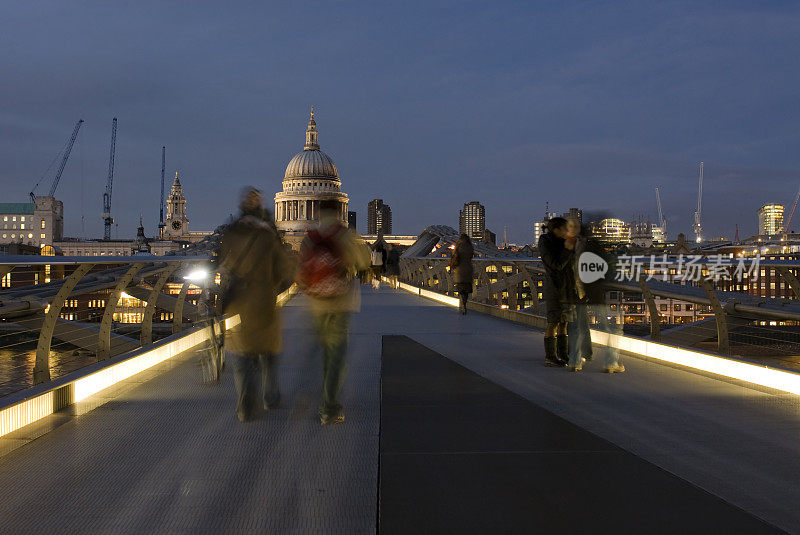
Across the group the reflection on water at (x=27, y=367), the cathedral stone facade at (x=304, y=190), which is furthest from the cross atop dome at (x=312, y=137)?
the reflection on water at (x=27, y=367)

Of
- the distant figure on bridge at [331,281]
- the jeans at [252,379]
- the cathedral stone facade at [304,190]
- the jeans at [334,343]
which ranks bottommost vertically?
the jeans at [252,379]

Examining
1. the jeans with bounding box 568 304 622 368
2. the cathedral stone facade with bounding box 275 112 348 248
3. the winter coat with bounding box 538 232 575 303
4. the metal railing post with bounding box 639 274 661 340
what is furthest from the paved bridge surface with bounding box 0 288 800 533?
the cathedral stone facade with bounding box 275 112 348 248

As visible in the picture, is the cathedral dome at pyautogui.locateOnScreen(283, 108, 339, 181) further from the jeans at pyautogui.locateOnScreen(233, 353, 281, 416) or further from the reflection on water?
the jeans at pyautogui.locateOnScreen(233, 353, 281, 416)

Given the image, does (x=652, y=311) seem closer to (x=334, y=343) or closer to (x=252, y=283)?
(x=334, y=343)

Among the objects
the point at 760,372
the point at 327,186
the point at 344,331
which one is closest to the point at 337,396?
the point at 344,331

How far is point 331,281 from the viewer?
5.66 m

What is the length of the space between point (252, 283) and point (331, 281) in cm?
70

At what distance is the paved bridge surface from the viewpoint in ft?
11.4

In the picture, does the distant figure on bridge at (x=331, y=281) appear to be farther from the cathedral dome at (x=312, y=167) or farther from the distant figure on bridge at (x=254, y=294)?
the cathedral dome at (x=312, y=167)

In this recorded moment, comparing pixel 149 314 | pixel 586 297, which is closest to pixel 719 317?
pixel 586 297

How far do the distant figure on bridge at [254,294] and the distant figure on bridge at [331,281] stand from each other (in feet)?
1.11

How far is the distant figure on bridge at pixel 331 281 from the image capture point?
566 centimetres

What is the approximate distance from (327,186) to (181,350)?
498 ft

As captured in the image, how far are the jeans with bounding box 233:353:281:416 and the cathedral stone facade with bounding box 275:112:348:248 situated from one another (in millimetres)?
136011
